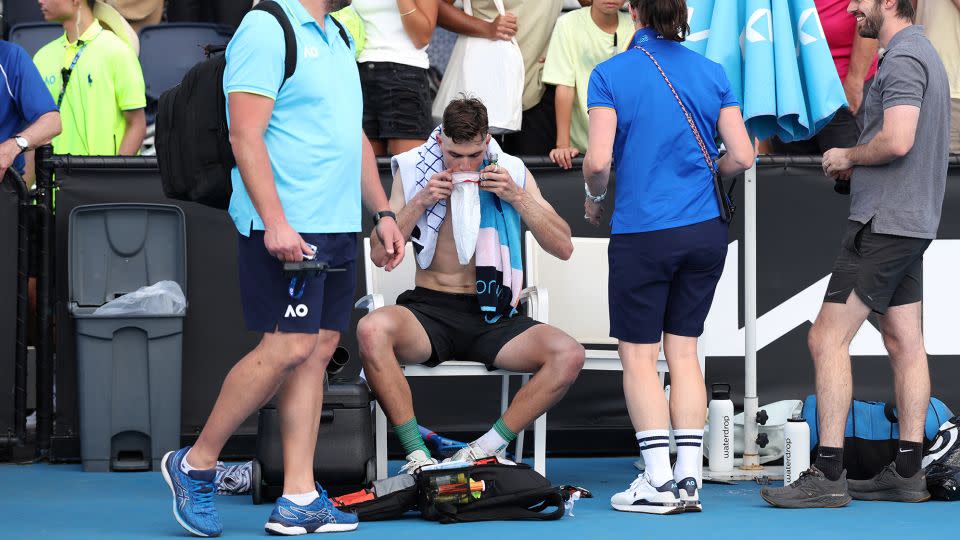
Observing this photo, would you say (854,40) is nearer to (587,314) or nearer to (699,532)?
(587,314)

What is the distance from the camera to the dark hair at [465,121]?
530 cm

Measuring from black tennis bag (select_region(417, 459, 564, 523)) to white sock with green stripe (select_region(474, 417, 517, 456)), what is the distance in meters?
0.45

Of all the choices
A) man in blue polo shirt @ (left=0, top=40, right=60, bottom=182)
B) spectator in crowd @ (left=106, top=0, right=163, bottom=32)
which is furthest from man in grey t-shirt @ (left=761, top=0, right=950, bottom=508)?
spectator in crowd @ (left=106, top=0, right=163, bottom=32)

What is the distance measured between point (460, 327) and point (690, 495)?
47.2 inches

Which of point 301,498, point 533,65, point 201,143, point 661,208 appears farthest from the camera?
point 533,65

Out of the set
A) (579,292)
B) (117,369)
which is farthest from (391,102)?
(117,369)

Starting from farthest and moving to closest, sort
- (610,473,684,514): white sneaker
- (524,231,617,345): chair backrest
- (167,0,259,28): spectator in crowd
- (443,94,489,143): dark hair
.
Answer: (167,0,259,28): spectator in crowd, (524,231,617,345): chair backrest, (443,94,489,143): dark hair, (610,473,684,514): white sneaker

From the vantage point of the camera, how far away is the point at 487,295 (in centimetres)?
543

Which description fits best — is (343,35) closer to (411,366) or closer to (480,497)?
(411,366)

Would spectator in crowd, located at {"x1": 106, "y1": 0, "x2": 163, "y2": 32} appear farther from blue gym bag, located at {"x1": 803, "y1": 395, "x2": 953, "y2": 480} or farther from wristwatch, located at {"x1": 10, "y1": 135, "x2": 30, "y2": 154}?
blue gym bag, located at {"x1": 803, "y1": 395, "x2": 953, "y2": 480}

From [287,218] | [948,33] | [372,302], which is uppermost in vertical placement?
[948,33]

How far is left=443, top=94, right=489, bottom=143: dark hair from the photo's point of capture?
5.30m

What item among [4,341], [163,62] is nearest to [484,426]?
[4,341]

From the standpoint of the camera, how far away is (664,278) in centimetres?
476
